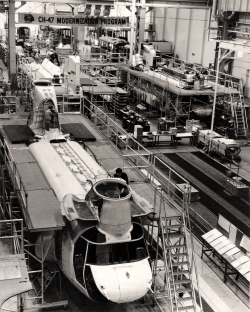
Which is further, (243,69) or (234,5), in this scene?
(243,69)

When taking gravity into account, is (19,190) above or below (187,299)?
above

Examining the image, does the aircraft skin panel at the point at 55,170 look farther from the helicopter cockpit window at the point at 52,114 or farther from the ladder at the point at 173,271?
the ladder at the point at 173,271

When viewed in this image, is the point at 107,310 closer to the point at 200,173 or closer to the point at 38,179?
the point at 38,179

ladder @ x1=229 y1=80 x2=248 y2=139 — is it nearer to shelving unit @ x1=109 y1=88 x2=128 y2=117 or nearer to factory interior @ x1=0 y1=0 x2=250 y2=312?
factory interior @ x1=0 y1=0 x2=250 y2=312

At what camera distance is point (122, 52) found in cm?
4669

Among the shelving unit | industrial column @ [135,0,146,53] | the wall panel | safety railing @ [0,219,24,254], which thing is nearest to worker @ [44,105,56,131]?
safety railing @ [0,219,24,254]

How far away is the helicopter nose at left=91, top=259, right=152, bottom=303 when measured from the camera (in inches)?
487

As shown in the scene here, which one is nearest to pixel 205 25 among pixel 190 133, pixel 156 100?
pixel 156 100

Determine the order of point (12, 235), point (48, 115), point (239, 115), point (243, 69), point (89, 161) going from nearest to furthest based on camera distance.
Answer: point (12, 235)
point (89, 161)
point (48, 115)
point (239, 115)
point (243, 69)

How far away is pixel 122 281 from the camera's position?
12.5 meters

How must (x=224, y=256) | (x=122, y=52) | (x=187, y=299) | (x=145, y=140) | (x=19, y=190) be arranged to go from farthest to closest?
(x=122, y=52), (x=145, y=140), (x=224, y=256), (x=19, y=190), (x=187, y=299)

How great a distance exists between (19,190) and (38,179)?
0.97 metres

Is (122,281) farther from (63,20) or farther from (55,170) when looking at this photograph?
(63,20)

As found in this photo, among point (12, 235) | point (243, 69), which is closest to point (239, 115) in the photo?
point (243, 69)
